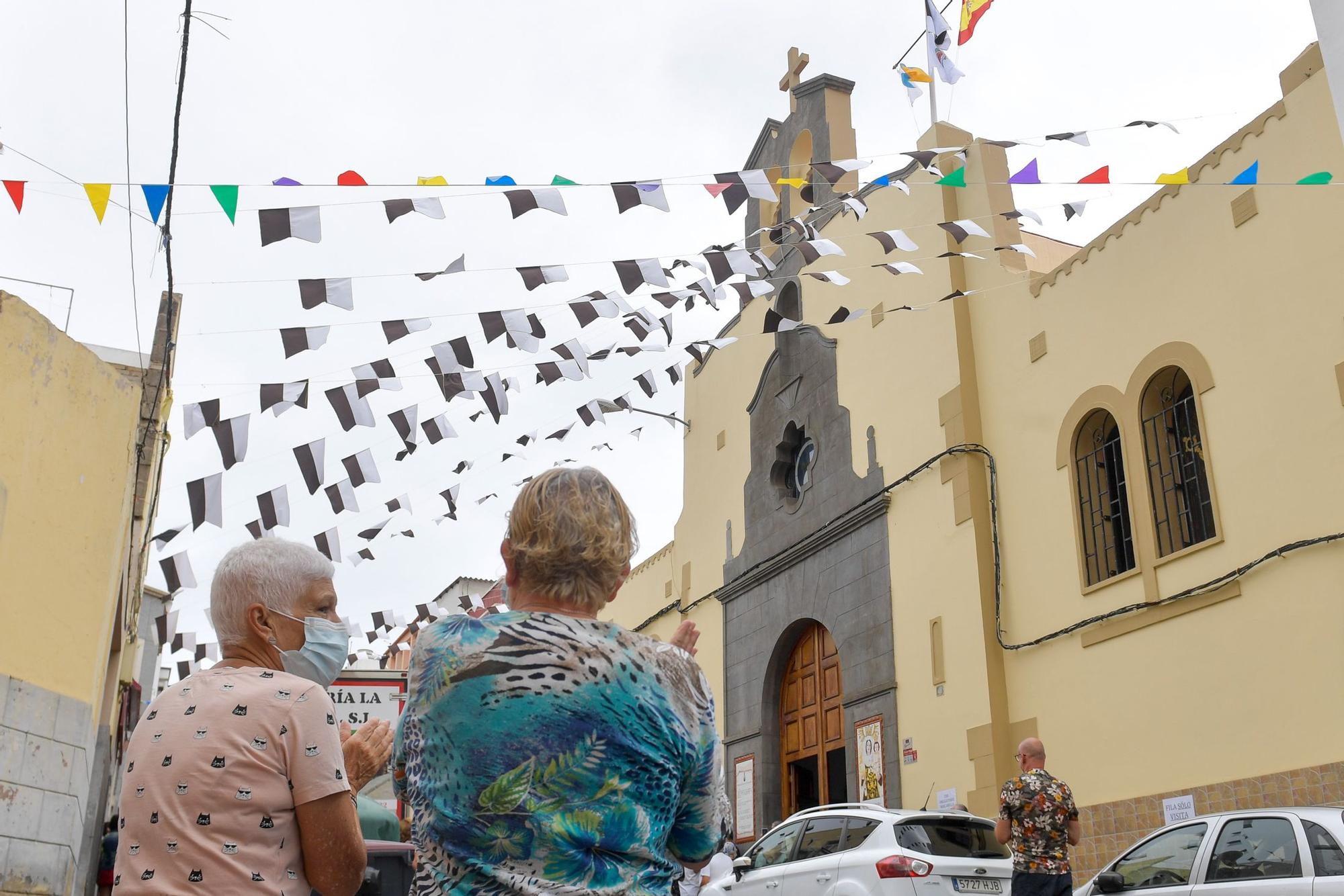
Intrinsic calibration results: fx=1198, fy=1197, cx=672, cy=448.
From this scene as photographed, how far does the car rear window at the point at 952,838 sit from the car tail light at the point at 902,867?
125mm

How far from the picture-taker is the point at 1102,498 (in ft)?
39.9

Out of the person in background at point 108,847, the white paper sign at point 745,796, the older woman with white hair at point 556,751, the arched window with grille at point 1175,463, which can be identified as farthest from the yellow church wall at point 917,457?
the older woman with white hair at point 556,751

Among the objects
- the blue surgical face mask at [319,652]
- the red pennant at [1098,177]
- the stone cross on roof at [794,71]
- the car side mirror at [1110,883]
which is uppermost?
the stone cross on roof at [794,71]

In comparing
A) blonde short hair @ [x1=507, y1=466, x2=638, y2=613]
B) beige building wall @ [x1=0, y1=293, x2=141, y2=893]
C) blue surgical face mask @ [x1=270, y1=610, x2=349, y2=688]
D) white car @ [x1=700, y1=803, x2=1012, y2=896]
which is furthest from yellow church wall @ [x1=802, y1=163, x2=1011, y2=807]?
blonde short hair @ [x1=507, y1=466, x2=638, y2=613]

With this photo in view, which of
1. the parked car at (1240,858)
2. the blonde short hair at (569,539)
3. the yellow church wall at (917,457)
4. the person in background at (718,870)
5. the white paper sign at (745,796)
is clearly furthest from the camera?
the white paper sign at (745,796)

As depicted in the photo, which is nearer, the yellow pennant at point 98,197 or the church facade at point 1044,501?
the yellow pennant at point 98,197

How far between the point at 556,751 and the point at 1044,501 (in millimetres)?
11509

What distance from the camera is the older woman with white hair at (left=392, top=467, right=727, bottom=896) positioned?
6.67 feet

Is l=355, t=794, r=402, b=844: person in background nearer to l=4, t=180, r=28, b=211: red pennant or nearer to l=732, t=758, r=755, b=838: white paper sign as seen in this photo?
l=4, t=180, r=28, b=211: red pennant

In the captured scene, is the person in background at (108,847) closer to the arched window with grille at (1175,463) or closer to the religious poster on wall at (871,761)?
the arched window with grille at (1175,463)

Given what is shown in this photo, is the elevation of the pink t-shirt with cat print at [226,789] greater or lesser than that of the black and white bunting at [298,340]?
lesser

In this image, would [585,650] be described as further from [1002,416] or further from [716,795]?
[1002,416]

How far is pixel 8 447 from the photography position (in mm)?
9898

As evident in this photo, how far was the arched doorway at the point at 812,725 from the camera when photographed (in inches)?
619
